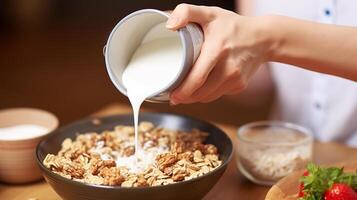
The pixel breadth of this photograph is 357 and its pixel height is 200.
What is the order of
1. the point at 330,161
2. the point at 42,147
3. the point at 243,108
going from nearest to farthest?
the point at 42,147, the point at 330,161, the point at 243,108

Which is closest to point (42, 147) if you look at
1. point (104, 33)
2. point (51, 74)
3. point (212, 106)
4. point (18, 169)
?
point (18, 169)

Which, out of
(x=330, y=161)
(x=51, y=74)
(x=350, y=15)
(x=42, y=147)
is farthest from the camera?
(x=51, y=74)

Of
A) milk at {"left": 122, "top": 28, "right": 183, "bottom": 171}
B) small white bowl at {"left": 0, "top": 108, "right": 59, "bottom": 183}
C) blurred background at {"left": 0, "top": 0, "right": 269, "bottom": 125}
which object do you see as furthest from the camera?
blurred background at {"left": 0, "top": 0, "right": 269, "bottom": 125}

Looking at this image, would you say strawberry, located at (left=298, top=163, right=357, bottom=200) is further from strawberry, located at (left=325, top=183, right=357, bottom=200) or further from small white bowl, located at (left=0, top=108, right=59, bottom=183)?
small white bowl, located at (left=0, top=108, right=59, bottom=183)

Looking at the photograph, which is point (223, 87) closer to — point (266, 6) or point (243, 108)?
point (266, 6)

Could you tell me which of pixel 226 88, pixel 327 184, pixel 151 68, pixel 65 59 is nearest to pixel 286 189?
pixel 327 184

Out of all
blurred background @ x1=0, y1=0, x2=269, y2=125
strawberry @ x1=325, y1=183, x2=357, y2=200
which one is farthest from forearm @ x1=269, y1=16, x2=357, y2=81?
blurred background @ x1=0, y1=0, x2=269, y2=125

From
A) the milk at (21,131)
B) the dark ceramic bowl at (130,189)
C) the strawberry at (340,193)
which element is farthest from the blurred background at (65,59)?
the strawberry at (340,193)
